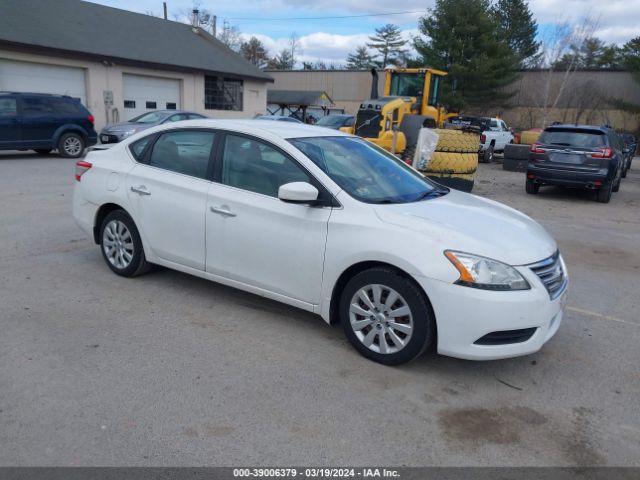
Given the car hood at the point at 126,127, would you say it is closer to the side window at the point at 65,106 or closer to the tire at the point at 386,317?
the side window at the point at 65,106

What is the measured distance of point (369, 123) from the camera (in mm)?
14539

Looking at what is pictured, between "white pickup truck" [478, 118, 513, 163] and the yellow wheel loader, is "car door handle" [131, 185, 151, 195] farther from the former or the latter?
"white pickup truck" [478, 118, 513, 163]

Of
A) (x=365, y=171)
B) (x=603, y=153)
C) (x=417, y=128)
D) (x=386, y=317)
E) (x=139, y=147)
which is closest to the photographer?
(x=386, y=317)

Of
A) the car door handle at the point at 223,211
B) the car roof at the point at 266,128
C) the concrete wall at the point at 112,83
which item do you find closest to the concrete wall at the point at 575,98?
the concrete wall at the point at 112,83

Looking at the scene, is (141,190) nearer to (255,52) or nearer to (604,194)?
(604,194)

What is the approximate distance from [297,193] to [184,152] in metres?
1.62

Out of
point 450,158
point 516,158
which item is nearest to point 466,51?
point 516,158

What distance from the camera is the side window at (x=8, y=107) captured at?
13781 millimetres

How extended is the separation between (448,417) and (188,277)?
3.21m

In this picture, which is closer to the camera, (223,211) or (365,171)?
(223,211)

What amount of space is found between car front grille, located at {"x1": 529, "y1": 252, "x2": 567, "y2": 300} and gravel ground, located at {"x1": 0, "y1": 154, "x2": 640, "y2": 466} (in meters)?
0.62

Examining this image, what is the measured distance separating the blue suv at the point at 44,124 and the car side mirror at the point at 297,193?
12973 millimetres

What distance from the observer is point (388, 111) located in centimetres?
1457

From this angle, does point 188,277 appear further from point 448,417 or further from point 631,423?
point 631,423
